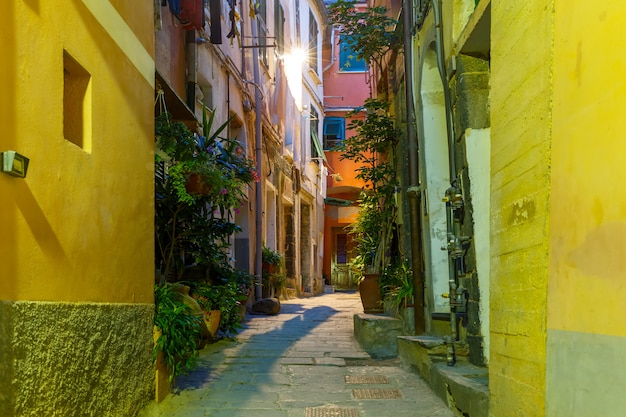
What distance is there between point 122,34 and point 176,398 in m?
2.78

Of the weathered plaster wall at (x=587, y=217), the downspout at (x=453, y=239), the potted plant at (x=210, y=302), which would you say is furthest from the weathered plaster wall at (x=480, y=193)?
the potted plant at (x=210, y=302)

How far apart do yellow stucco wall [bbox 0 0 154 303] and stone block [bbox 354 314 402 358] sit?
3.10 meters

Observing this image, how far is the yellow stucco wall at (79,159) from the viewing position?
2.79 meters

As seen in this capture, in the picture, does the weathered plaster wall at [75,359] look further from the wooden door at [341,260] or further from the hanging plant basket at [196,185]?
the wooden door at [341,260]

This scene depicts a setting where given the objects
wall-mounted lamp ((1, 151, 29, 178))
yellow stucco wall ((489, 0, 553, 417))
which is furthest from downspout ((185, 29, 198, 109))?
wall-mounted lamp ((1, 151, 29, 178))

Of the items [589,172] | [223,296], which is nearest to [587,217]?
[589,172]

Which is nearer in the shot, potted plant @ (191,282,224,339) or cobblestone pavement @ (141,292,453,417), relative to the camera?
cobblestone pavement @ (141,292,453,417)

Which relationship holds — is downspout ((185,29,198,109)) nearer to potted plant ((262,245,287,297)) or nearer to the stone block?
the stone block

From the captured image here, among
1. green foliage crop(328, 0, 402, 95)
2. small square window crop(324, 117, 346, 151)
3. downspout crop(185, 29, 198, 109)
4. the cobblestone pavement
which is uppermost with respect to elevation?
small square window crop(324, 117, 346, 151)

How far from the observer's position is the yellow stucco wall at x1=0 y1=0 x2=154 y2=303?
2.79 metres

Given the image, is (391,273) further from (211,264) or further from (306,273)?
(306,273)

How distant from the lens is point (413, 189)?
6.84 m

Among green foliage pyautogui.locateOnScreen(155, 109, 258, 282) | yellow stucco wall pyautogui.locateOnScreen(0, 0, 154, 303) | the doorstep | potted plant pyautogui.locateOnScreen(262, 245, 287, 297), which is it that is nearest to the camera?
yellow stucco wall pyautogui.locateOnScreen(0, 0, 154, 303)

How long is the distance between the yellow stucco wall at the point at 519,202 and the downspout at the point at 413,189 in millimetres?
3011
